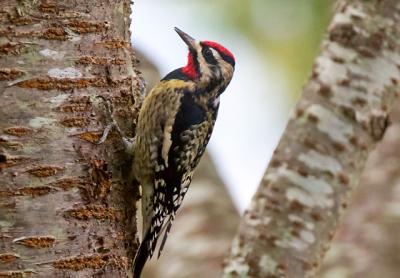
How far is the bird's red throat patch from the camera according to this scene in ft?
13.4

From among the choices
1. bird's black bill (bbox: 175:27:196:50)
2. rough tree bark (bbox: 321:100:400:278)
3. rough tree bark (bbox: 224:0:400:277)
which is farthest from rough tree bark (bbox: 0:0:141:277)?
rough tree bark (bbox: 321:100:400:278)

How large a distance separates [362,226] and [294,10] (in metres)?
1.56

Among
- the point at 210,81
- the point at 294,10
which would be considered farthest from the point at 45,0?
the point at 294,10

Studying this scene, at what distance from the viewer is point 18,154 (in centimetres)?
275

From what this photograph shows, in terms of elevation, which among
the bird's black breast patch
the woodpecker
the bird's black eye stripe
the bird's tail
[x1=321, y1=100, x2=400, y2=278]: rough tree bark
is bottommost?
[x1=321, y1=100, x2=400, y2=278]: rough tree bark

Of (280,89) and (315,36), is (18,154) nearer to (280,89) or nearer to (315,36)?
(315,36)

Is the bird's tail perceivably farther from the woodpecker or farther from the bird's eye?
the bird's eye

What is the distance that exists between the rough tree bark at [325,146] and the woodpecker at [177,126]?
0.33m

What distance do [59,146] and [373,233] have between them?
251 cm

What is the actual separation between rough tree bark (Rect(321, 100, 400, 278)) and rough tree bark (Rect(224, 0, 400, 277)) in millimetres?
1111

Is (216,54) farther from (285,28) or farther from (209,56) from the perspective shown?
(285,28)

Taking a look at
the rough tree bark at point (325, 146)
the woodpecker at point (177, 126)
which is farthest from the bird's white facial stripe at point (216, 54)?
the rough tree bark at point (325, 146)

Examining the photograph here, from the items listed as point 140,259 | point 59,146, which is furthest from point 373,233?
point 59,146

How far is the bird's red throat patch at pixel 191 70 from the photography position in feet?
13.4
